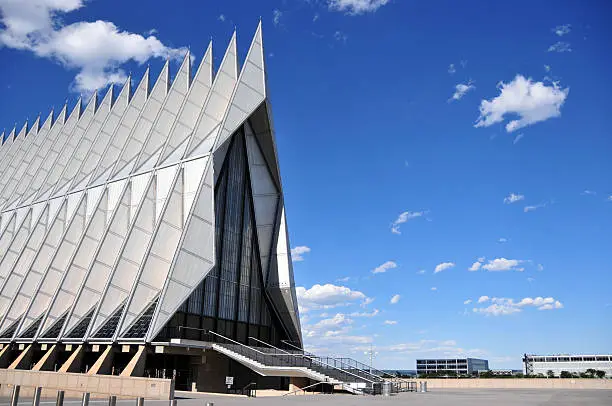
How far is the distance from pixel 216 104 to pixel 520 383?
113 feet

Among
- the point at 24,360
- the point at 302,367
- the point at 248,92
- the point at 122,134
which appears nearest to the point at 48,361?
the point at 24,360

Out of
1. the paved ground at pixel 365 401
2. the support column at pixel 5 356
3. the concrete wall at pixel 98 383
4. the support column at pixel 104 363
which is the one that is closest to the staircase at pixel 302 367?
the paved ground at pixel 365 401

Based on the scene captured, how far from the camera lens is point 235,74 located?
126ft

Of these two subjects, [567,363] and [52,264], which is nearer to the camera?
[52,264]

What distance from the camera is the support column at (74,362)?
26953mm

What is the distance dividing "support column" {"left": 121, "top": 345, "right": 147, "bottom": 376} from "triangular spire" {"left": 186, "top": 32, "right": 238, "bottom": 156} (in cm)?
1323

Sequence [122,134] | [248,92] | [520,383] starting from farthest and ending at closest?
[520,383] < [122,134] < [248,92]

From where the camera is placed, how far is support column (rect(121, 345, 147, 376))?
25.4m

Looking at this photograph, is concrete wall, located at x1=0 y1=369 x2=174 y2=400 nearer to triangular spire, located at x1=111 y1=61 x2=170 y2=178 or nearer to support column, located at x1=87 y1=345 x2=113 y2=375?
support column, located at x1=87 y1=345 x2=113 y2=375

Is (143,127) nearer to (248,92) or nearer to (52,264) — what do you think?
(248,92)

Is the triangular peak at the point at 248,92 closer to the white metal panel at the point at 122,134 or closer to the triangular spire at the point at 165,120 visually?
the triangular spire at the point at 165,120

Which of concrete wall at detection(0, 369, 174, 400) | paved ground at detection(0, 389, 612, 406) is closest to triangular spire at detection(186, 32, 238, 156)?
concrete wall at detection(0, 369, 174, 400)

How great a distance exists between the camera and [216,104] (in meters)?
36.8

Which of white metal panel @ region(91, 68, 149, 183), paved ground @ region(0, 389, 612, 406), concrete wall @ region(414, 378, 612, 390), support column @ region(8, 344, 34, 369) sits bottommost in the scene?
concrete wall @ region(414, 378, 612, 390)
